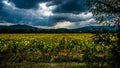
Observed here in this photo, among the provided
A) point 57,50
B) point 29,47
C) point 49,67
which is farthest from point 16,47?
point 49,67

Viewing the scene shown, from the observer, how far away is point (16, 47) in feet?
123

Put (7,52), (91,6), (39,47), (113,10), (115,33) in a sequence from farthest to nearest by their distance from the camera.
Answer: (39,47)
(7,52)
(91,6)
(113,10)
(115,33)

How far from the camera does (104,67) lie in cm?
2109

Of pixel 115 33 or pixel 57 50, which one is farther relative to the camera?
pixel 57 50

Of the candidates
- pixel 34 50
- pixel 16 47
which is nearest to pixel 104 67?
pixel 34 50

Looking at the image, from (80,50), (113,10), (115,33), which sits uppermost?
(113,10)

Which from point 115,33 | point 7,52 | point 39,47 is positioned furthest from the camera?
point 39,47

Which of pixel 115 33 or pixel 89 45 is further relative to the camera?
pixel 89 45

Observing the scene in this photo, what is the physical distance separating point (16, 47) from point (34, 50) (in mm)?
3204

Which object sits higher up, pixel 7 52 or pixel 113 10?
pixel 113 10

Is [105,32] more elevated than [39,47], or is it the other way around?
[105,32]

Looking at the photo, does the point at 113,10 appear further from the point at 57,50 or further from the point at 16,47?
the point at 16,47

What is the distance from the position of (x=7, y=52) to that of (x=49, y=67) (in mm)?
15209

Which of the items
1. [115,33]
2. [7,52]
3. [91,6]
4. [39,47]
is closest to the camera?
[115,33]
